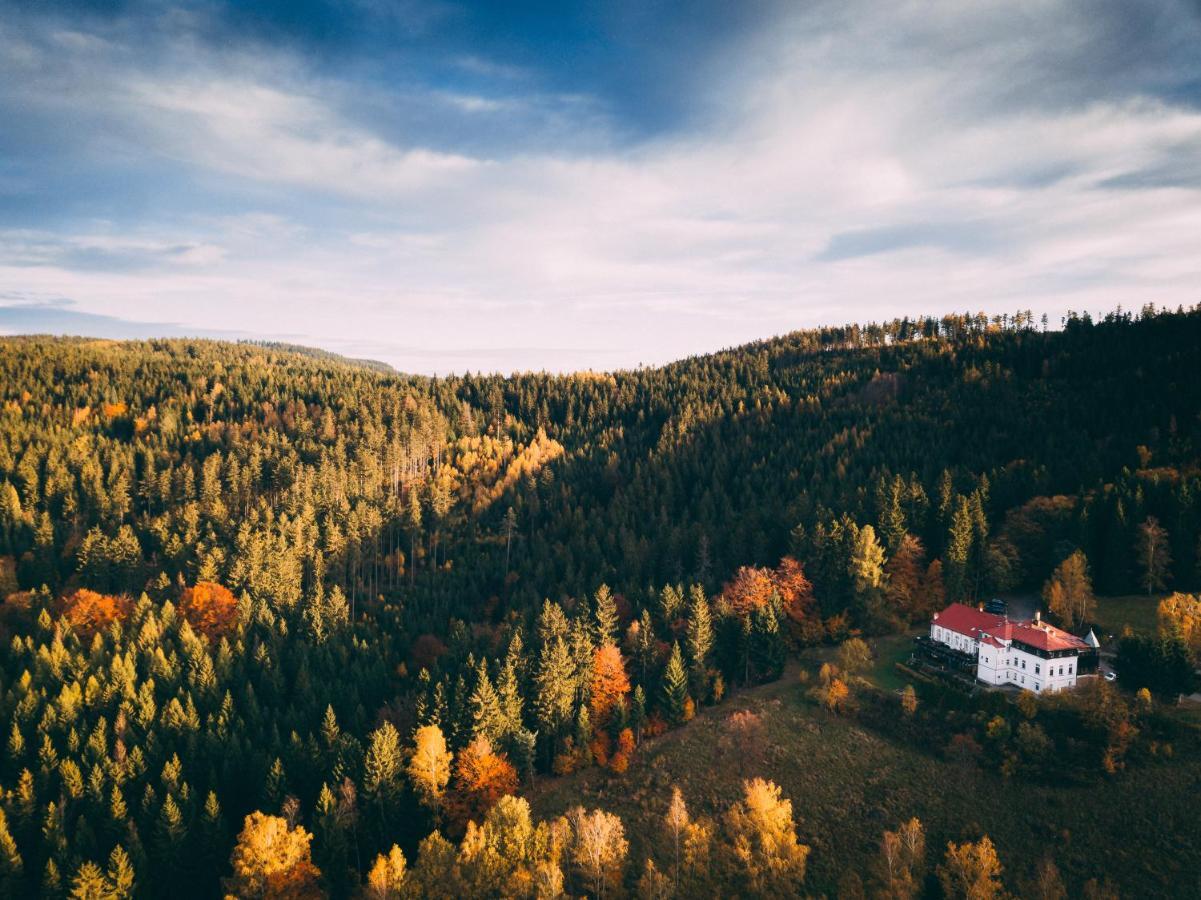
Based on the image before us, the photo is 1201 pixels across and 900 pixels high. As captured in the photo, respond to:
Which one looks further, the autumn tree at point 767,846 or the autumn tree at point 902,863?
the autumn tree at point 767,846

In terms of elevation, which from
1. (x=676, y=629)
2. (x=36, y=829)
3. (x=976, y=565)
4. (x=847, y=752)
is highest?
(x=976, y=565)

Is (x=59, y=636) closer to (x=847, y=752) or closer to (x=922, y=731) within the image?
(x=847, y=752)

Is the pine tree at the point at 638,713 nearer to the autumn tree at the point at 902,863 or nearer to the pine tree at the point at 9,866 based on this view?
the autumn tree at the point at 902,863

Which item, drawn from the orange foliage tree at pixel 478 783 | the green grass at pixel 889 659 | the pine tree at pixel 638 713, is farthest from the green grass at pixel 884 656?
the orange foliage tree at pixel 478 783

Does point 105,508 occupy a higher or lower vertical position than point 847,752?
higher

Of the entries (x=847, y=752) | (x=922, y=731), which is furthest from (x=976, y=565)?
(x=847, y=752)

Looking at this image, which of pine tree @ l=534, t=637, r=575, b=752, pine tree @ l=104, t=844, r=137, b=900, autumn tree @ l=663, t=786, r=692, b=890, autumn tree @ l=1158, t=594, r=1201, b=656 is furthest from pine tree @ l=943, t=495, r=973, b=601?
pine tree @ l=104, t=844, r=137, b=900

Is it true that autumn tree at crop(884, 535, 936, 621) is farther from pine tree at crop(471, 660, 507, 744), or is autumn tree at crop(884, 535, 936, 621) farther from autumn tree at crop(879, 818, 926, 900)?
pine tree at crop(471, 660, 507, 744)
